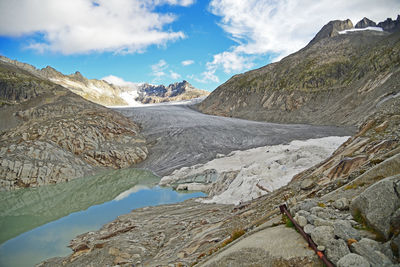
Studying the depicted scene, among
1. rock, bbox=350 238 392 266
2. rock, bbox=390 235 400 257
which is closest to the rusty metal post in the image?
rock, bbox=350 238 392 266

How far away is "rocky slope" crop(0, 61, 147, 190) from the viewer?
81.4 feet

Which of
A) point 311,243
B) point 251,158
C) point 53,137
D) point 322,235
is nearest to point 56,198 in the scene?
point 53,137

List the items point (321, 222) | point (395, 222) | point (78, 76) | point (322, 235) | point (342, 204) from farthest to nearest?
1. point (78, 76)
2. point (342, 204)
3. point (321, 222)
4. point (322, 235)
5. point (395, 222)

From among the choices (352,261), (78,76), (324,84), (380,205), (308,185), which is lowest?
(308,185)

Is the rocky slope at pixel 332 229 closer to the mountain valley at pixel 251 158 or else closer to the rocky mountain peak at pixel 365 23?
the mountain valley at pixel 251 158

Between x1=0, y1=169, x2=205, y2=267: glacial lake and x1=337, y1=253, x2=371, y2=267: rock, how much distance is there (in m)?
12.6

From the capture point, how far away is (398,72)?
125 ft

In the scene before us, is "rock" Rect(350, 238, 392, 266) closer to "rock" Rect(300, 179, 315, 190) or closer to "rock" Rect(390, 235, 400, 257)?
"rock" Rect(390, 235, 400, 257)

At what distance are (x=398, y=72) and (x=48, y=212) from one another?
5172 cm

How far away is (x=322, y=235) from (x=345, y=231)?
28 centimetres

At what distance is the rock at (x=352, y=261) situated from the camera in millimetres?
2389

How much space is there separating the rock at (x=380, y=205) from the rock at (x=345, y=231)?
0.74ft

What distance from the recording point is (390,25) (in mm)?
82188

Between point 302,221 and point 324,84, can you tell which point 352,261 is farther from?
point 324,84
